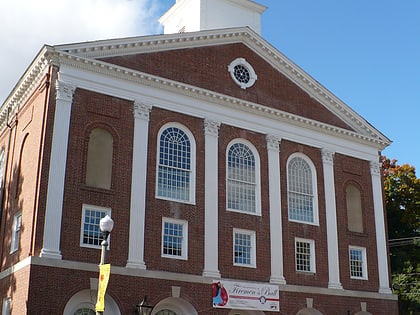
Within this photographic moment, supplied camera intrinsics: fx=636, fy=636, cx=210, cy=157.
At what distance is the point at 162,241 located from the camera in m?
27.7

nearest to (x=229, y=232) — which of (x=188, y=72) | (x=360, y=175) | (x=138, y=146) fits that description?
(x=138, y=146)

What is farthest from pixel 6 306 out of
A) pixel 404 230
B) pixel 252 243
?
pixel 404 230

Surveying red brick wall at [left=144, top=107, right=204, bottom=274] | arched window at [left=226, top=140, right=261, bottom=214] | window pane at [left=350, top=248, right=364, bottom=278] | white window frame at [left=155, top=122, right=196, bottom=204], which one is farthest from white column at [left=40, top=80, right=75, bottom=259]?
window pane at [left=350, top=248, right=364, bottom=278]

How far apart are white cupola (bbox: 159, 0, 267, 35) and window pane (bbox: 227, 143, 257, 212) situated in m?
9.60

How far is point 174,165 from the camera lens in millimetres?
29219

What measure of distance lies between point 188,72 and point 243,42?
4256 mm

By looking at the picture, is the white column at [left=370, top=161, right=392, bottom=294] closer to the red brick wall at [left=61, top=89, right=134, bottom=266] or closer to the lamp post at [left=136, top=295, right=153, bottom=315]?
the lamp post at [left=136, top=295, right=153, bottom=315]

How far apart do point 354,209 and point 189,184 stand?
10858 mm

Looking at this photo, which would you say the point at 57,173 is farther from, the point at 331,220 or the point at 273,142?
the point at 331,220

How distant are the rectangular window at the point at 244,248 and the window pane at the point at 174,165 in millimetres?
3206

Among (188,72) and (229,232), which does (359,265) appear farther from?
(188,72)

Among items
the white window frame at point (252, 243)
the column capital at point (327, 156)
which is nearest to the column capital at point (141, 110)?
the white window frame at point (252, 243)

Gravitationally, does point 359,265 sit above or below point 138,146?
below

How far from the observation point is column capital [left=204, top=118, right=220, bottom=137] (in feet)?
100
